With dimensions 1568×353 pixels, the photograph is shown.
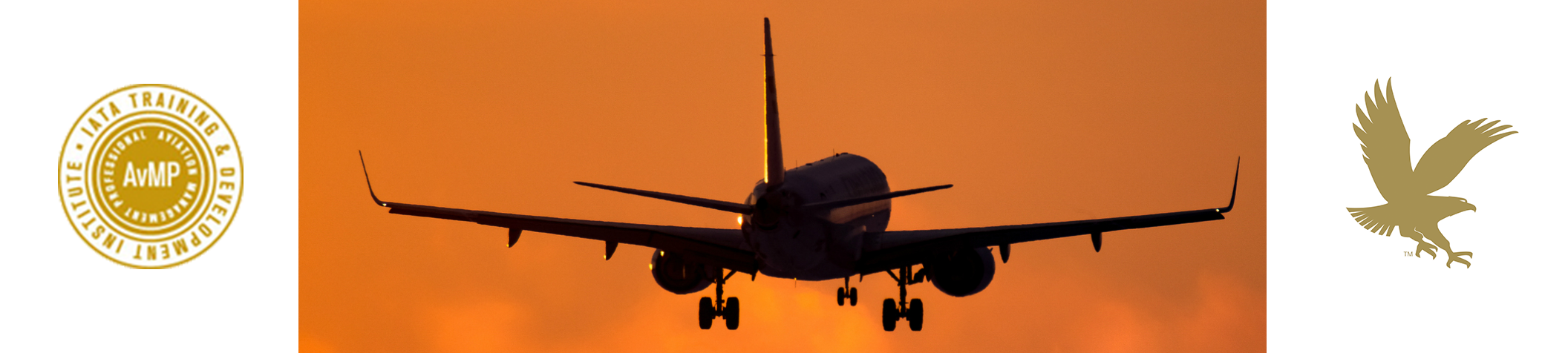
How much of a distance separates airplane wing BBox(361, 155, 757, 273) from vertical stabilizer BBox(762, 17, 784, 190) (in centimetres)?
540

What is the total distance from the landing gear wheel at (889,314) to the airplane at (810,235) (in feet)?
0.14

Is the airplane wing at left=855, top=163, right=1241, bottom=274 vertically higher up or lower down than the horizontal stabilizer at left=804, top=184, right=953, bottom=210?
lower down

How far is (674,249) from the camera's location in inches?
2376

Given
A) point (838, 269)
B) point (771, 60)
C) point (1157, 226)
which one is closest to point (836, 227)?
point (838, 269)

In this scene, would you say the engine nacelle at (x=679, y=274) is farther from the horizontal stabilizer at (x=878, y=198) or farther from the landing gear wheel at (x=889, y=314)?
the horizontal stabilizer at (x=878, y=198)

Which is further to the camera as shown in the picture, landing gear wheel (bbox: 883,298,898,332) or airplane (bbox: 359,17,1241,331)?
landing gear wheel (bbox: 883,298,898,332)

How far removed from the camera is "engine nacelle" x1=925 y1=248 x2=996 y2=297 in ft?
206

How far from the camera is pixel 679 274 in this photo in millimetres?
65125
